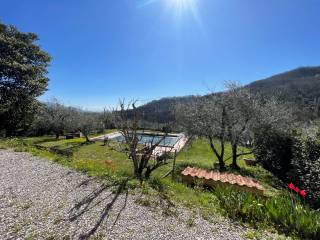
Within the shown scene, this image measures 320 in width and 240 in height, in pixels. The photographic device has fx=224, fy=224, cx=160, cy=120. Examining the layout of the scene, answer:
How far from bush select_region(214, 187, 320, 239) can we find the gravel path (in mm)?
605

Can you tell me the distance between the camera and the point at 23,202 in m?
5.02

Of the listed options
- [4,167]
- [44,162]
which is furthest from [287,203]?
[4,167]

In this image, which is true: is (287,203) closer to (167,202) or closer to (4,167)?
(167,202)

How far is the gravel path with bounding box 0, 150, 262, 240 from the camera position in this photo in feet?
13.0

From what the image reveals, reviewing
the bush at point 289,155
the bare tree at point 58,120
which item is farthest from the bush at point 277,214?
the bare tree at point 58,120

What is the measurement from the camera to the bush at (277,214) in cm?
436

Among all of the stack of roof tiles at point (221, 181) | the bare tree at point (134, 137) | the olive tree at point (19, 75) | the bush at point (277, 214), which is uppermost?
the olive tree at point (19, 75)

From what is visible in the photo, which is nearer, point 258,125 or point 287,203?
point 287,203

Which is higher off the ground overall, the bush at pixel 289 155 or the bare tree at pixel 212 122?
the bare tree at pixel 212 122

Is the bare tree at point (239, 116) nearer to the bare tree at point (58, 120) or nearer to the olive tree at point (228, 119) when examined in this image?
the olive tree at point (228, 119)

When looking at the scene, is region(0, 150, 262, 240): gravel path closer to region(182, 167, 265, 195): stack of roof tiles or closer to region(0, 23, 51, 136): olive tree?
region(182, 167, 265, 195): stack of roof tiles

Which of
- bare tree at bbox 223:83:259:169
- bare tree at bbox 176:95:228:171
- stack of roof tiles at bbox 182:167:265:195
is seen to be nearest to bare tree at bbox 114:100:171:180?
stack of roof tiles at bbox 182:167:265:195

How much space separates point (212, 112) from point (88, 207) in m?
11.4

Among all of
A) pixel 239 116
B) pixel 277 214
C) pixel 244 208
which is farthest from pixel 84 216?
pixel 239 116
